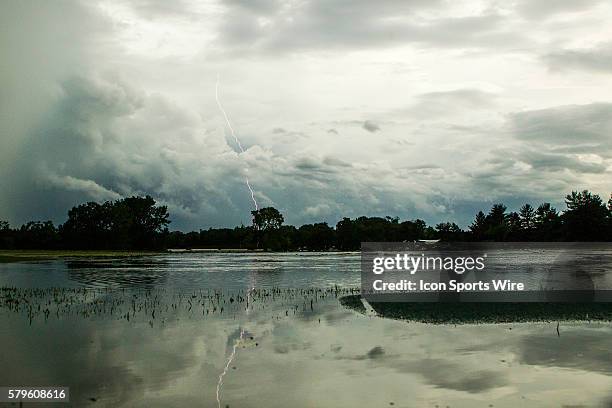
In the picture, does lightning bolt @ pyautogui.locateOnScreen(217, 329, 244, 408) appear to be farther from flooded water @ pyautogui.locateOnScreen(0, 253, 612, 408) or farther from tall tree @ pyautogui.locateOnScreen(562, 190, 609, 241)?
tall tree @ pyautogui.locateOnScreen(562, 190, 609, 241)

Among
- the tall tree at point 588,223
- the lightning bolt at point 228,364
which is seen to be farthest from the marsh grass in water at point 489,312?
the tall tree at point 588,223

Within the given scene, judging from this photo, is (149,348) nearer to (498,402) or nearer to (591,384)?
(498,402)

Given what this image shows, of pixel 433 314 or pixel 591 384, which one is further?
pixel 433 314

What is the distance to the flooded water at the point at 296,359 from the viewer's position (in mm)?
17531

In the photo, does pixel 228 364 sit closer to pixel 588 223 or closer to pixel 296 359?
pixel 296 359

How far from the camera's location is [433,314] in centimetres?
3459

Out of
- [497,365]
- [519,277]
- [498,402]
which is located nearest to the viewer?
[498,402]

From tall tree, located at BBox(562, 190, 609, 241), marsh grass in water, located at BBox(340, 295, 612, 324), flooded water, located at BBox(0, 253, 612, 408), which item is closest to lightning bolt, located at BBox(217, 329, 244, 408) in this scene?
flooded water, located at BBox(0, 253, 612, 408)

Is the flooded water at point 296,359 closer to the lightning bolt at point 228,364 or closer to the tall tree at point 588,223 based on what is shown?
the lightning bolt at point 228,364

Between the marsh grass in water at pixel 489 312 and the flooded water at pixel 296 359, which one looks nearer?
the flooded water at pixel 296 359

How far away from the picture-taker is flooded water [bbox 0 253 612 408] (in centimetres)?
1753

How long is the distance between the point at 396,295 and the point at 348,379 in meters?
28.1

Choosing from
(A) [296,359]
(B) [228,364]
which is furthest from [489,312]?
(B) [228,364]

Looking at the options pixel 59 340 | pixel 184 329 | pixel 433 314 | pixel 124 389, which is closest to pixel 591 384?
pixel 124 389
